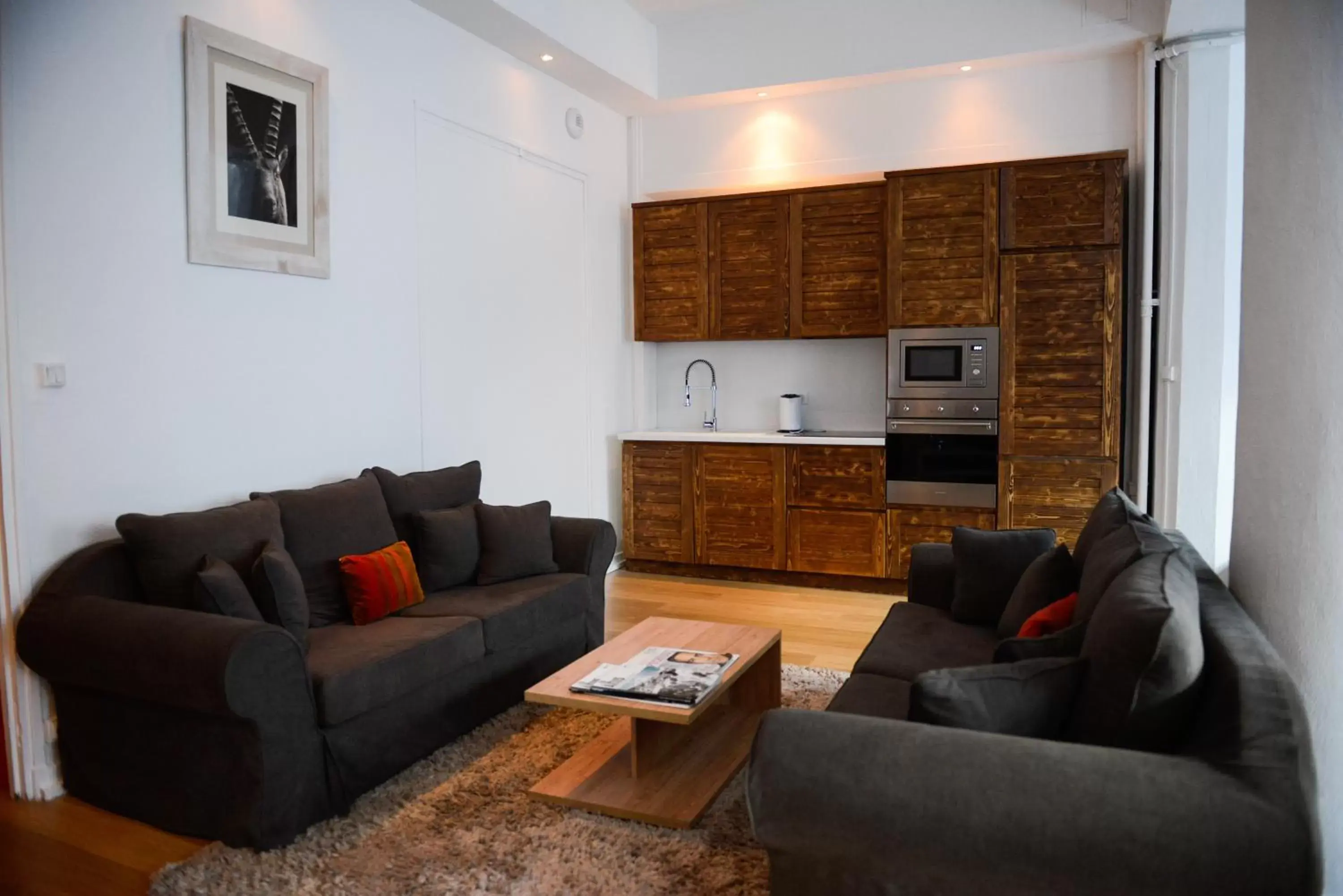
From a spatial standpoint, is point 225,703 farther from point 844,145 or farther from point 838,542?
point 844,145

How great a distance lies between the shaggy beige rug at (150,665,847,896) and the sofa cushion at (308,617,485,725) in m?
0.31

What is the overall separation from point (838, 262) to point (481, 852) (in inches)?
164

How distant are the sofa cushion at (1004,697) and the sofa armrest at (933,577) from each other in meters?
1.69

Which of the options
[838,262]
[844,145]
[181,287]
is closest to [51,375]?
[181,287]

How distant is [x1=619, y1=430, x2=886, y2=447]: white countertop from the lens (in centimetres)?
559

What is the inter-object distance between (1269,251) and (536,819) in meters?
2.34

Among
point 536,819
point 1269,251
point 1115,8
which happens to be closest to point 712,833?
point 536,819

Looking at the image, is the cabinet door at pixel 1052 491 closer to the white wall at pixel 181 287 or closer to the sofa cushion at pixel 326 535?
the white wall at pixel 181 287

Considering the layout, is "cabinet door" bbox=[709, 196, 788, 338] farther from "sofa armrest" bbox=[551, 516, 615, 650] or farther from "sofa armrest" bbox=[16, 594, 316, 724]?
"sofa armrest" bbox=[16, 594, 316, 724]

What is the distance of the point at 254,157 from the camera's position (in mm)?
3539

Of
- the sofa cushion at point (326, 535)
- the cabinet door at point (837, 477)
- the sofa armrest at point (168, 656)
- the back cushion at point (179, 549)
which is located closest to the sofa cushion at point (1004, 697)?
the sofa armrest at point (168, 656)

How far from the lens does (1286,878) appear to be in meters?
1.44

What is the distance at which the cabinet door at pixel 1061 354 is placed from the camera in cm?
503

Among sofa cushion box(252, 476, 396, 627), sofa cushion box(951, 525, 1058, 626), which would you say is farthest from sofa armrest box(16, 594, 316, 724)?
sofa cushion box(951, 525, 1058, 626)
